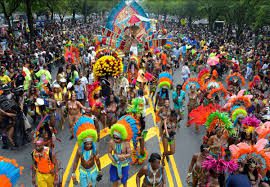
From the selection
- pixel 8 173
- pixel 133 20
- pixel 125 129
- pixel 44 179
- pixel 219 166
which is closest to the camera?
pixel 8 173

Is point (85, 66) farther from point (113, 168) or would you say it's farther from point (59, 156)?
point (113, 168)

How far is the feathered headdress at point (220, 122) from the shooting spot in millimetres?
7562

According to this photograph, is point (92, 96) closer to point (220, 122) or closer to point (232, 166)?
point (220, 122)

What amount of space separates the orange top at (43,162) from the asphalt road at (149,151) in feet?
5.61

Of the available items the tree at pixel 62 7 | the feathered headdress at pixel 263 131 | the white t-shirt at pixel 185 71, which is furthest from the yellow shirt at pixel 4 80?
the tree at pixel 62 7

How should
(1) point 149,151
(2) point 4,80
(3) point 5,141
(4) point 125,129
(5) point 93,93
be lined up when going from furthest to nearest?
1. (2) point 4,80
2. (5) point 93,93
3. (3) point 5,141
4. (1) point 149,151
5. (4) point 125,129

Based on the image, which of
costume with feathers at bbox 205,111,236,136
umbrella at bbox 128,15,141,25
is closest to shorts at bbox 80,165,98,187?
costume with feathers at bbox 205,111,236,136

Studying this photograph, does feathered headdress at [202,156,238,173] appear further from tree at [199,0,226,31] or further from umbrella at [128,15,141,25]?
tree at [199,0,226,31]

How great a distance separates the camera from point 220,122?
301 inches

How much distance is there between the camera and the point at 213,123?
25.5 feet

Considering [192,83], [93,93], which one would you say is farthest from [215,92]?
[93,93]

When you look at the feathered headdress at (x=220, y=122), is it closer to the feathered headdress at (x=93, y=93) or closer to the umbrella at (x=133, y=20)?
the feathered headdress at (x=93, y=93)

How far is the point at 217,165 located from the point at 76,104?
5.36 m

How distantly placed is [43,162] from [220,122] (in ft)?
13.7
